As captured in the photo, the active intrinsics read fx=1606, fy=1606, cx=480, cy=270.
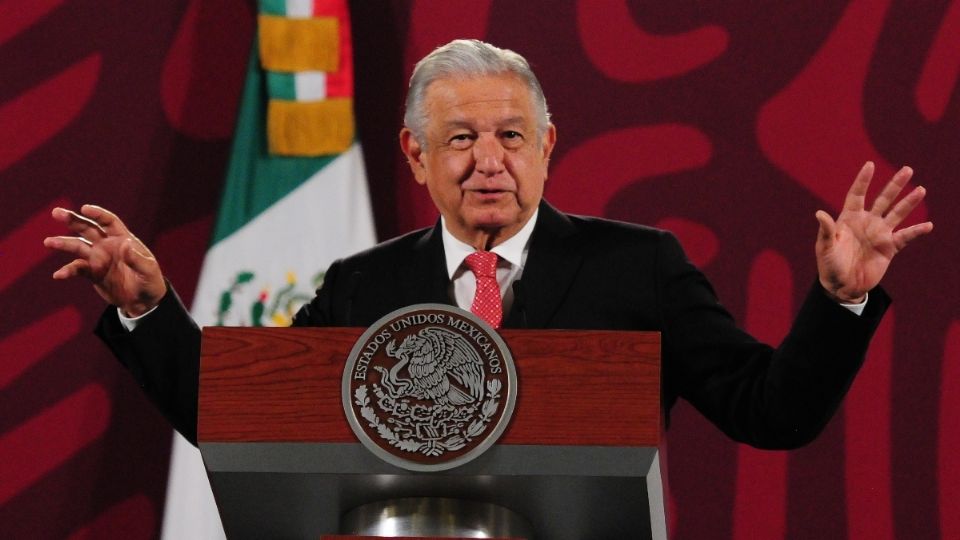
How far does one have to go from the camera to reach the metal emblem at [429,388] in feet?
6.23

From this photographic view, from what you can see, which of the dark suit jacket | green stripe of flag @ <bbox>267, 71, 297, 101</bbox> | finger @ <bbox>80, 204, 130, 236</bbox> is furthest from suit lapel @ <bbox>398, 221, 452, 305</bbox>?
green stripe of flag @ <bbox>267, 71, 297, 101</bbox>

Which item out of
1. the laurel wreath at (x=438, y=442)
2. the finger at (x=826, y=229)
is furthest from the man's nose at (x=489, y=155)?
the laurel wreath at (x=438, y=442)

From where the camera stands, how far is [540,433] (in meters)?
1.90

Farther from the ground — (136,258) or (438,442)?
(136,258)

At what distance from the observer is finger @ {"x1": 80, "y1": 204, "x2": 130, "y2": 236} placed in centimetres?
224

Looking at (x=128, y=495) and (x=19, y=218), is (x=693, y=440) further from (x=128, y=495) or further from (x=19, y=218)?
(x=19, y=218)

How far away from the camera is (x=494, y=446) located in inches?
74.8

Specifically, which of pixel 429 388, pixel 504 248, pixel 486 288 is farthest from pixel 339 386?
pixel 504 248

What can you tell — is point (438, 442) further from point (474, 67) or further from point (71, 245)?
point (474, 67)

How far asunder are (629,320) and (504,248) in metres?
0.26

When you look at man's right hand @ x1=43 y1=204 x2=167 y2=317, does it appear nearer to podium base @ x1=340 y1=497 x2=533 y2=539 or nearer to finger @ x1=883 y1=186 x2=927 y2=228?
podium base @ x1=340 y1=497 x2=533 y2=539

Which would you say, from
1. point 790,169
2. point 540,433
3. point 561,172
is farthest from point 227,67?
point 540,433

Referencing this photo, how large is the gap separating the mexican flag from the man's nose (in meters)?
1.49

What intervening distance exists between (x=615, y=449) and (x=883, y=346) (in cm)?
218
